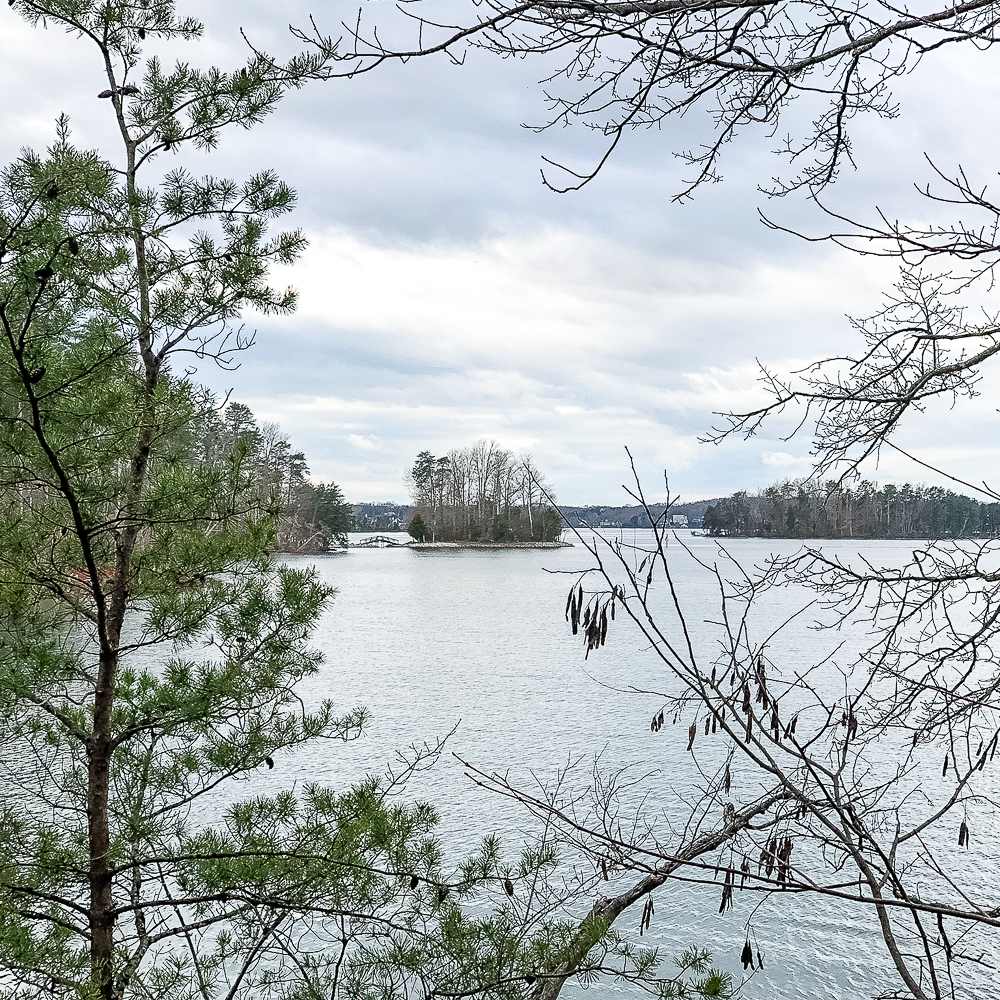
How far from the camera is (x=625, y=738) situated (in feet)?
34.4

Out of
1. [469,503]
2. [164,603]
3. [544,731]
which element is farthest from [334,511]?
[164,603]

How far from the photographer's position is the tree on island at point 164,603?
2846 mm

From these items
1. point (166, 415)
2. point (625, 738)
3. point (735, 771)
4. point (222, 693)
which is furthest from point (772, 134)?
point (625, 738)

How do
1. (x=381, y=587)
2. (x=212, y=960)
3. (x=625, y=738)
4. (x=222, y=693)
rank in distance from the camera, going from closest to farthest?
1. (x=222, y=693)
2. (x=212, y=960)
3. (x=625, y=738)
4. (x=381, y=587)

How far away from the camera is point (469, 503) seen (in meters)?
65.2

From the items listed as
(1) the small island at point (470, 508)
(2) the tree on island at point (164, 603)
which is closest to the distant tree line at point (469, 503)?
(1) the small island at point (470, 508)

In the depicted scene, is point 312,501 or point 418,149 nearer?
point 418,149

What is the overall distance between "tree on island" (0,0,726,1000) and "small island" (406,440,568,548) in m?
55.0

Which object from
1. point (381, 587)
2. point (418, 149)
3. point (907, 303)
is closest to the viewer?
point (907, 303)

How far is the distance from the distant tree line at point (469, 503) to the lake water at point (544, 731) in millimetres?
34826

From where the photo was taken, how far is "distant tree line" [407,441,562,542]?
6144cm

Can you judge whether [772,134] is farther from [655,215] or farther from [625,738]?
[625,738]

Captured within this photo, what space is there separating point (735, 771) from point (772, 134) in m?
7.98

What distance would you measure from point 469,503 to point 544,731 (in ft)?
179
